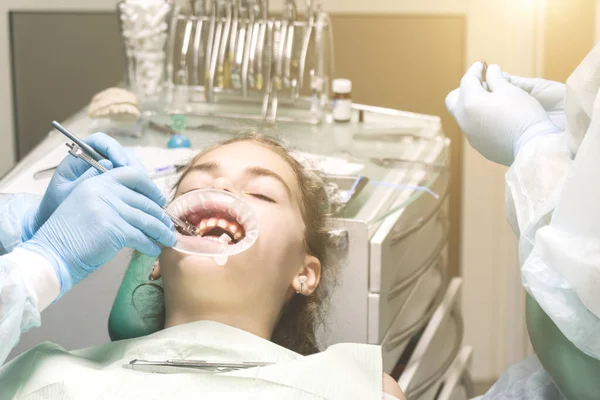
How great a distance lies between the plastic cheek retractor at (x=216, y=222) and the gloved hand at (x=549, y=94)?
1.84 ft

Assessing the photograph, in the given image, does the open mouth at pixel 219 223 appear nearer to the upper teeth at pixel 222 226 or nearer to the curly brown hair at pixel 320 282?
the upper teeth at pixel 222 226

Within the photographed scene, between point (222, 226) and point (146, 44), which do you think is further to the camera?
point (146, 44)

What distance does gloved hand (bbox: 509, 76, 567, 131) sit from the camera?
5.41 ft

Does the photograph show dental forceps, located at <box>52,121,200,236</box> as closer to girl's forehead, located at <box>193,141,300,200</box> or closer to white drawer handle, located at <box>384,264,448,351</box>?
girl's forehead, located at <box>193,141,300,200</box>

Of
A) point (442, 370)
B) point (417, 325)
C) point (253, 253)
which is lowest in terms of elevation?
point (442, 370)

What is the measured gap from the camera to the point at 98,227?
1.46 m

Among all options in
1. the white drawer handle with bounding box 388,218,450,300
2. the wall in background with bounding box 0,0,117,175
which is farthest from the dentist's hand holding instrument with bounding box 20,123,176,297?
the wall in background with bounding box 0,0,117,175

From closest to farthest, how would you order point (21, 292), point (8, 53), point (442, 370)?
1. point (21, 292)
2. point (442, 370)
3. point (8, 53)

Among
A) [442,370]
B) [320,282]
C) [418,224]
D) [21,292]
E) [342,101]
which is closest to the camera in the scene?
[21,292]

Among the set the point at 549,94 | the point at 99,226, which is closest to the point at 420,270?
the point at 549,94

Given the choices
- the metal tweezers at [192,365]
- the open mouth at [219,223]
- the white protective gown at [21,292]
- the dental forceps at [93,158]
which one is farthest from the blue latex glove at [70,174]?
the metal tweezers at [192,365]

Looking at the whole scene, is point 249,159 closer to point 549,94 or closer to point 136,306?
point 136,306

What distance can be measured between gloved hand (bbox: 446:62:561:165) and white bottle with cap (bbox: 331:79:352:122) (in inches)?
36.7

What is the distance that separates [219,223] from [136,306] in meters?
0.36
